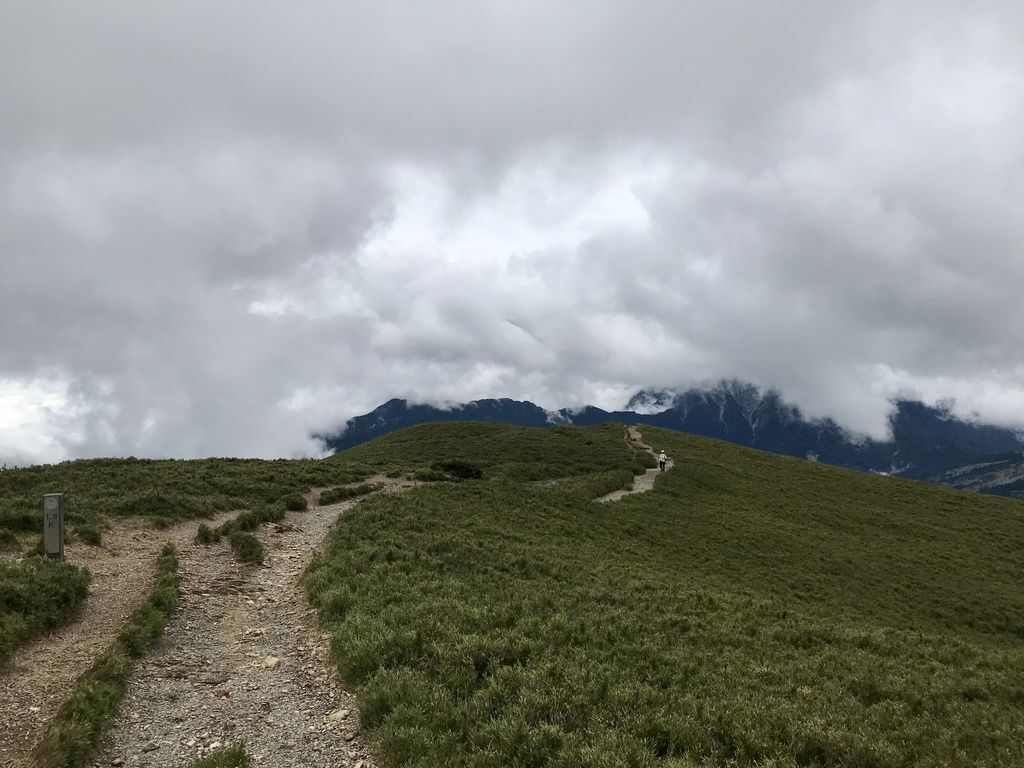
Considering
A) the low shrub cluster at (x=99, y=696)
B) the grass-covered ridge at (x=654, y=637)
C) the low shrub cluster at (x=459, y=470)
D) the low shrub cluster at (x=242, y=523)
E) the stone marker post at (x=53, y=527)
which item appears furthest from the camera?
the low shrub cluster at (x=459, y=470)

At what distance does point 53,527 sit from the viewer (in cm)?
1714

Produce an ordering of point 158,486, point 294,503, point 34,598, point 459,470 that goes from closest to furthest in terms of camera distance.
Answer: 1. point 34,598
2. point 294,503
3. point 158,486
4. point 459,470

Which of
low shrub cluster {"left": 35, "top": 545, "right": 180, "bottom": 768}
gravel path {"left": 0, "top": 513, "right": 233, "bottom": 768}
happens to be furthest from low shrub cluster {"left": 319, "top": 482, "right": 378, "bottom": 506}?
low shrub cluster {"left": 35, "top": 545, "right": 180, "bottom": 768}

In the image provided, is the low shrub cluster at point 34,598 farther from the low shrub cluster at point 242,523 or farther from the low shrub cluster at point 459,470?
the low shrub cluster at point 459,470

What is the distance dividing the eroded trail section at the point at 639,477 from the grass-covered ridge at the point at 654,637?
4.78 metres

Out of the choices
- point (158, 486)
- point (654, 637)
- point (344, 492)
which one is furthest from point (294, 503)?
point (654, 637)

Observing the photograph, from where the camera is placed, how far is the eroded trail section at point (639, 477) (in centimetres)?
4588

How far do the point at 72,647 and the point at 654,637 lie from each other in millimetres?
13341

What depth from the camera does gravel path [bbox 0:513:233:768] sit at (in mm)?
8914

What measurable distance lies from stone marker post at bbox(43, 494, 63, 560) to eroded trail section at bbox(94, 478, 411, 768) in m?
3.89

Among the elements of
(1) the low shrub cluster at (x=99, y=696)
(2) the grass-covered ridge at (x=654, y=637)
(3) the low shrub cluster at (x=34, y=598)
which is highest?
(3) the low shrub cluster at (x=34, y=598)

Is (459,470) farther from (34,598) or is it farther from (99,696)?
(99,696)

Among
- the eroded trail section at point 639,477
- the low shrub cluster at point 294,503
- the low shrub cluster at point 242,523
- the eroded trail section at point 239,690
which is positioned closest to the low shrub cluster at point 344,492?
the low shrub cluster at point 294,503

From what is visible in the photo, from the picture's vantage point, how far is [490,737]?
8812 mm
